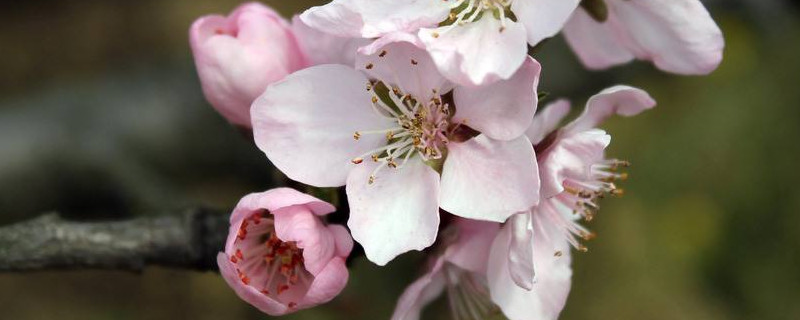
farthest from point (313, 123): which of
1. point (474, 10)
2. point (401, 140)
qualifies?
point (474, 10)

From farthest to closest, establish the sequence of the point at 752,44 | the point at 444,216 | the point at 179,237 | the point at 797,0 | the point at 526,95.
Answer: the point at 752,44 → the point at 797,0 → the point at 179,237 → the point at 444,216 → the point at 526,95

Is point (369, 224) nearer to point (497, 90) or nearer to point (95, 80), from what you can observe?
point (497, 90)

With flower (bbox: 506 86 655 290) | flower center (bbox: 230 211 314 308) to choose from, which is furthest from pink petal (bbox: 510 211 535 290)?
flower center (bbox: 230 211 314 308)

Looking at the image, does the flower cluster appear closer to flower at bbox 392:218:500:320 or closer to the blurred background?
flower at bbox 392:218:500:320

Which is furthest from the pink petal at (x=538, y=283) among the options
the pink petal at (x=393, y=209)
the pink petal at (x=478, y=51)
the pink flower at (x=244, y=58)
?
the pink flower at (x=244, y=58)

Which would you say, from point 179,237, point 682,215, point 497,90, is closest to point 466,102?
point 497,90

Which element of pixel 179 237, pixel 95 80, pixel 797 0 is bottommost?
pixel 797 0

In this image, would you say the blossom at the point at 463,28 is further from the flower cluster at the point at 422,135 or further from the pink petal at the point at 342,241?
the pink petal at the point at 342,241
